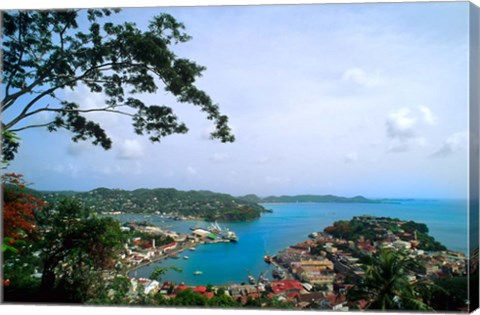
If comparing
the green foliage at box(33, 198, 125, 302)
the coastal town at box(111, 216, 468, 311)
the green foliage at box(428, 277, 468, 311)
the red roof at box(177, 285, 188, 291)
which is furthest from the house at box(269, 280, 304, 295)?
the green foliage at box(33, 198, 125, 302)

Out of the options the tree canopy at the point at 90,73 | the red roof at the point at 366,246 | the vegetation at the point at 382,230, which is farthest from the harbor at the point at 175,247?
the red roof at the point at 366,246

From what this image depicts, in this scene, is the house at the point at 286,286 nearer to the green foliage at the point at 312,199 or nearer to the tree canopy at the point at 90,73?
the green foliage at the point at 312,199

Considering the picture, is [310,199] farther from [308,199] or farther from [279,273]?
[279,273]

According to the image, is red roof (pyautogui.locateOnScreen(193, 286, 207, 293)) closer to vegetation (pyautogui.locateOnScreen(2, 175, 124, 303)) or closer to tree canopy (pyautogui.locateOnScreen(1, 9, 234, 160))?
vegetation (pyautogui.locateOnScreen(2, 175, 124, 303))

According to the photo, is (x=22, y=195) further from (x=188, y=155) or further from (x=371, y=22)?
(x=371, y=22)

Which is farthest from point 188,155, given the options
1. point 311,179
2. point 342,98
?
point 342,98

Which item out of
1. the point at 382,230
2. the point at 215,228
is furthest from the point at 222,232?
the point at 382,230

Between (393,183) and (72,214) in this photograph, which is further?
(72,214)
